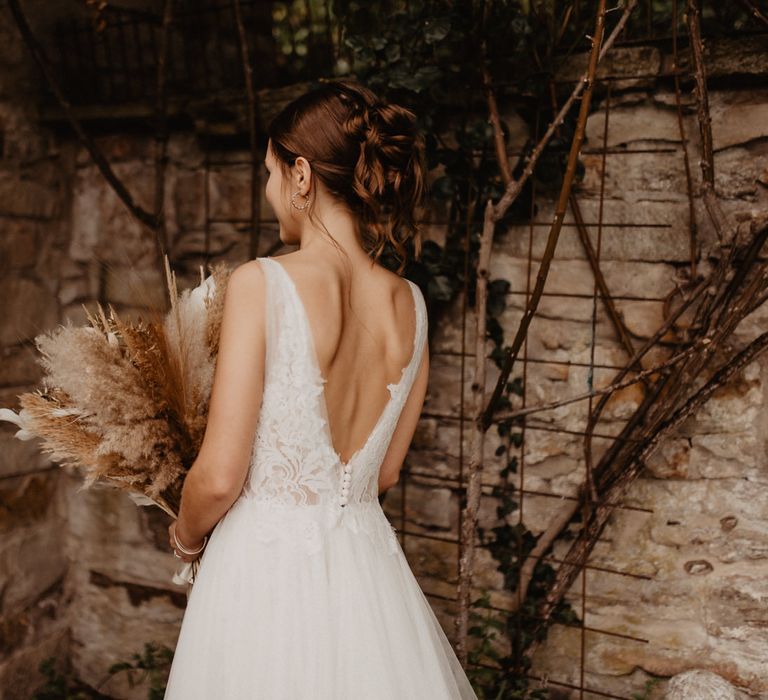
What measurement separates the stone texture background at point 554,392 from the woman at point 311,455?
3.29 feet

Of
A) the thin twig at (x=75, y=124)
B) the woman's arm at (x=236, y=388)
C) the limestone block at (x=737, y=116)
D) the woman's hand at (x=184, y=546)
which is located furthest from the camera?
the thin twig at (x=75, y=124)

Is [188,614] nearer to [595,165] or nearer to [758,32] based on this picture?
[595,165]

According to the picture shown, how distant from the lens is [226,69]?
331 cm

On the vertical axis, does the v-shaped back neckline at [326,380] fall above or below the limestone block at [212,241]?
below

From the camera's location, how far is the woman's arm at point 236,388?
147cm

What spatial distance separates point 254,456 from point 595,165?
5.19 ft

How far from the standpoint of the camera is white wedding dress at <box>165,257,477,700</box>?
1500mm

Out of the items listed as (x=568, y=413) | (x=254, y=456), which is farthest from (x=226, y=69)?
(x=254, y=456)

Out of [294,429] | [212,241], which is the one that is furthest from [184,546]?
[212,241]

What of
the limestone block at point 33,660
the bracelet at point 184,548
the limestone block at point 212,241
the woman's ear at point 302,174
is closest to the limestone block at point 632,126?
the woman's ear at point 302,174

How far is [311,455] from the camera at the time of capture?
5.17ft

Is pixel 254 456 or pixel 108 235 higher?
pixel 108 235

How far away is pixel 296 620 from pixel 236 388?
491 mm

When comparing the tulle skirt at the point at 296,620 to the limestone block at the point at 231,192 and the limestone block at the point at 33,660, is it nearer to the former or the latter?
Answer: the limestone block at the point at 231,192
